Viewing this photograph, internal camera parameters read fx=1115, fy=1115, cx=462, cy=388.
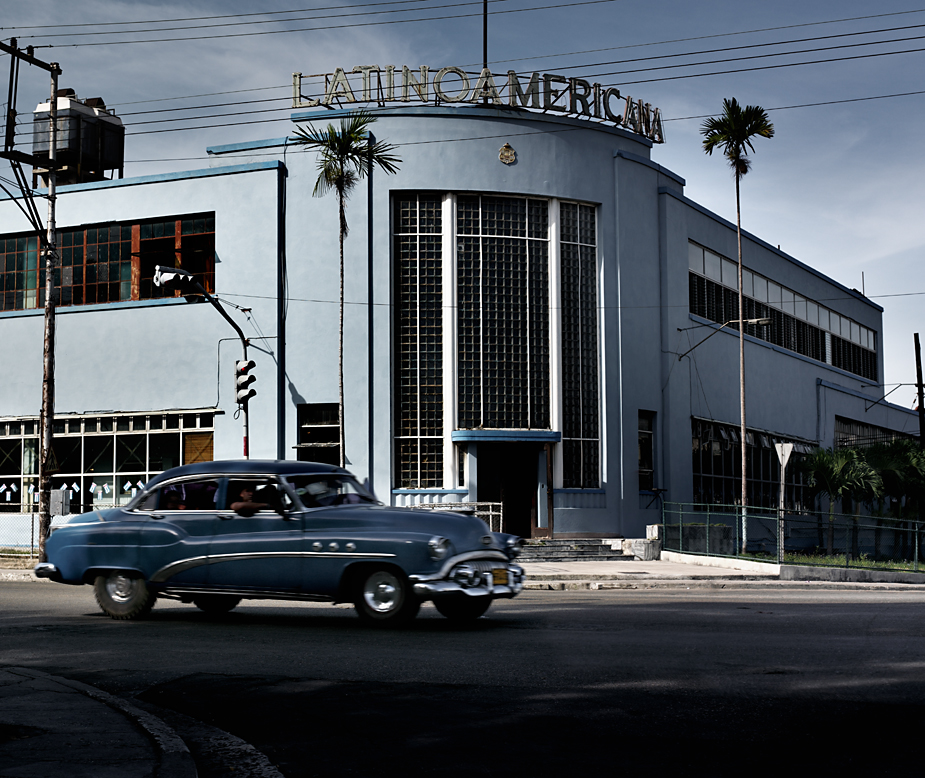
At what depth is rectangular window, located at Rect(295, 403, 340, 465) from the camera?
96.6 ft

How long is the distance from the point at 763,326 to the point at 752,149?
10944 mm

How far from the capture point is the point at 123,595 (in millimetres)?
13078

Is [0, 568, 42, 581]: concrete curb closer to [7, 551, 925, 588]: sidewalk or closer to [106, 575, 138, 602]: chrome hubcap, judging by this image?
[7, 551, 925, 588]: sidewalk

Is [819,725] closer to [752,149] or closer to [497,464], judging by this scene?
[497,464]

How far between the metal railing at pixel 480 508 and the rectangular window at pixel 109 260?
878 cm

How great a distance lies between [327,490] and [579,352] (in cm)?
1893

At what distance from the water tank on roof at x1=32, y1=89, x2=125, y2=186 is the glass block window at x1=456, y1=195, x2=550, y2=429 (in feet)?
41.1

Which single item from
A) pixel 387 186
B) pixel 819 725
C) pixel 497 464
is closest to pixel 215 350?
pixel 387 186

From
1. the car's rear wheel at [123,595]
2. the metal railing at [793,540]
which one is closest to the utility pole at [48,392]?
the car's rear wheel at [123,595]

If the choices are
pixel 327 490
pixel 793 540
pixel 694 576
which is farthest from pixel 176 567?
pixel 793 540

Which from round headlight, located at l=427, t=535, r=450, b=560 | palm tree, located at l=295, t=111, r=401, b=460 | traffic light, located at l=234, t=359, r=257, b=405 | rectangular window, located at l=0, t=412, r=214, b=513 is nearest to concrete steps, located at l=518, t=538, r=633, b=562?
palm tree, located at l=295, t=111, r=401, b=460

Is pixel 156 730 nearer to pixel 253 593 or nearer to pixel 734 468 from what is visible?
pixel 253 593

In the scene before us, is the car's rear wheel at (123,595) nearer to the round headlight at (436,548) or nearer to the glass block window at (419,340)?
the round headlight at (436,548)

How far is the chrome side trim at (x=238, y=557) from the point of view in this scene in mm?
11977
